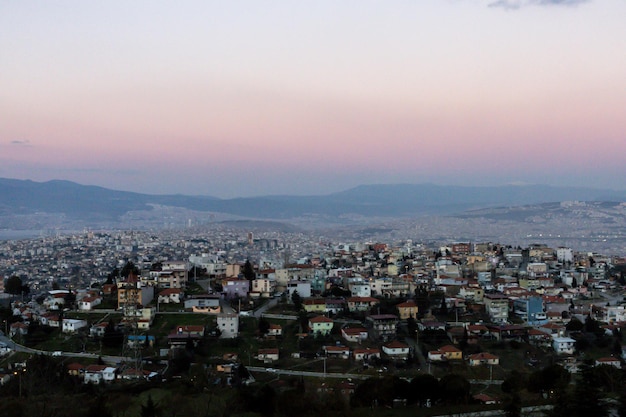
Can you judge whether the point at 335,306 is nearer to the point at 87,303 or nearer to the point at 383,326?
the point at 383,326

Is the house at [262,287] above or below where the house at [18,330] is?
above

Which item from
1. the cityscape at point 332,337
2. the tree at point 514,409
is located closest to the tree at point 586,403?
the cityscape at point 332,337

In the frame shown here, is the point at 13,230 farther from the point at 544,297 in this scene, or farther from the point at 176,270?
the point at 544,297

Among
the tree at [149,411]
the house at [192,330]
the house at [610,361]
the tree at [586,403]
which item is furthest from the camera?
the house at [192,330]

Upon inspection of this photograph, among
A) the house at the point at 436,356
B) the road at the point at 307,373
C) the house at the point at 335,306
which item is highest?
the house at the point at 335,306

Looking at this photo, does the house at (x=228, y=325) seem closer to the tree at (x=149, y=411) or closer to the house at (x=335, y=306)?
the house at (x=335, y=306)

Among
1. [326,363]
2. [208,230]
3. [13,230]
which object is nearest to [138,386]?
[326,363]

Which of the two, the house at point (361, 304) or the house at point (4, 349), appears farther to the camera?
the house at point (361, 304)
